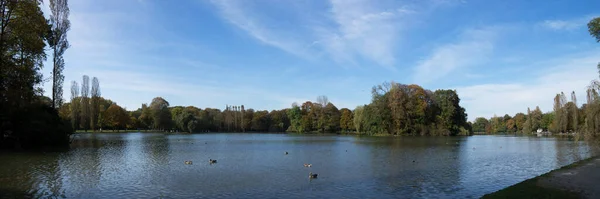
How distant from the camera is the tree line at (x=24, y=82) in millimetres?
27906

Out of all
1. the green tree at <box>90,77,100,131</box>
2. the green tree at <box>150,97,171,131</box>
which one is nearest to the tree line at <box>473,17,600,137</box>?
the green tree at <box>90,77,100,131</box>

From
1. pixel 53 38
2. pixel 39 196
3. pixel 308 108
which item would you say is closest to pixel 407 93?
pixel 308 108

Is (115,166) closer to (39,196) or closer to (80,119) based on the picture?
(39,196)

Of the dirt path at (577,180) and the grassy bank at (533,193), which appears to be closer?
the grassy bank at (533,193)

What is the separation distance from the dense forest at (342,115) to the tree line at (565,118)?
19.6m

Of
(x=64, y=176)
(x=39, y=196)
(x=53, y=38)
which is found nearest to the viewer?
(x=39, y=196)

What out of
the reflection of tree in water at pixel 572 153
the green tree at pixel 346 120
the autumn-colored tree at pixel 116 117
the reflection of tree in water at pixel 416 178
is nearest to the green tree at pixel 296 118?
the green tree at pixel 346 120

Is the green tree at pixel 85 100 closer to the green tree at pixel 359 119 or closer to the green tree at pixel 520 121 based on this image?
the green tree at pixel 359 119

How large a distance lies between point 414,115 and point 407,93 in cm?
565

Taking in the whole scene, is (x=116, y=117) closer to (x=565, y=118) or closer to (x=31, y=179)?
(x=31, y=179)

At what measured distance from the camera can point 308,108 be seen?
139m

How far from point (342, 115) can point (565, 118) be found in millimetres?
63969

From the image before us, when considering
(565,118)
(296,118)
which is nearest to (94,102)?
(296,118)

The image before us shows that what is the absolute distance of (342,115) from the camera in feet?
406
